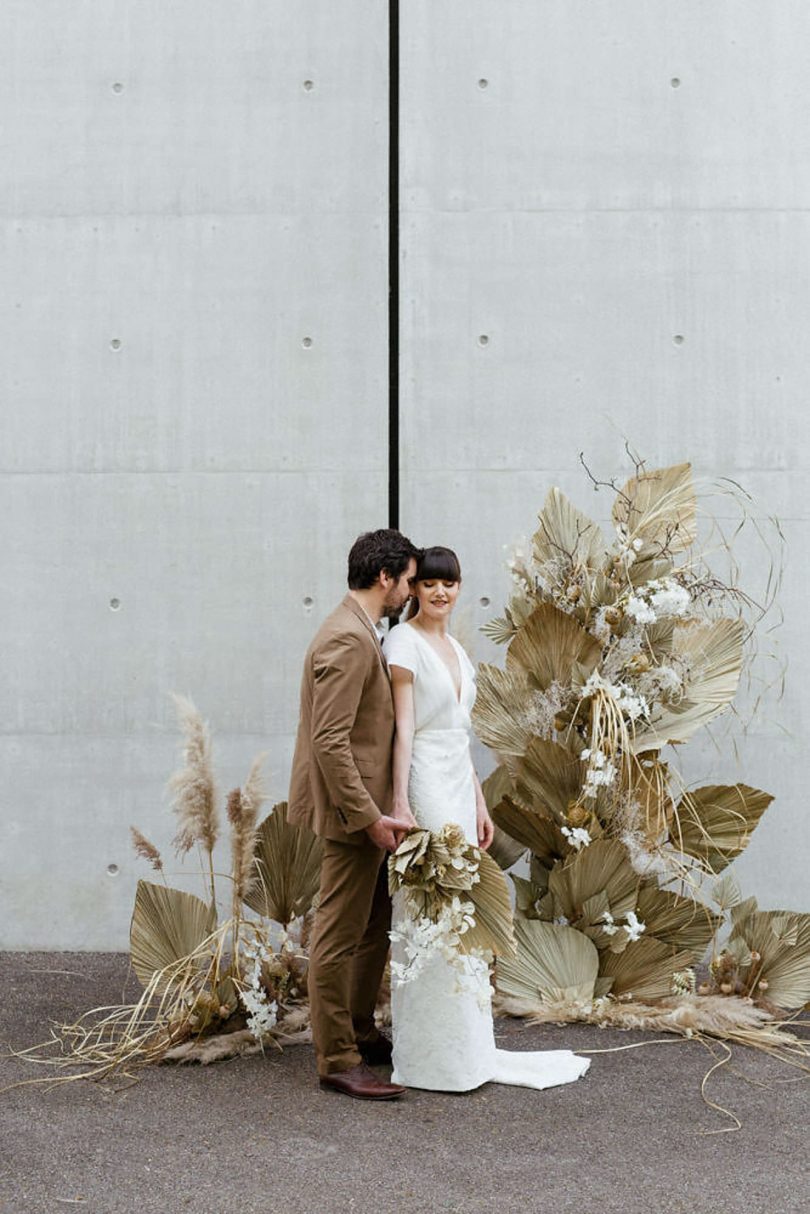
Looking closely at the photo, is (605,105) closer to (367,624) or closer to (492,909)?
(367,624)

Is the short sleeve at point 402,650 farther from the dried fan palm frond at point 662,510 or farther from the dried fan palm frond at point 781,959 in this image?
the dried fan palm frond at point 781,959

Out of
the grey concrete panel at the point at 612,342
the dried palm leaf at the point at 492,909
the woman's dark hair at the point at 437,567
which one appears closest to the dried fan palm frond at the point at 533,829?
the dried palm leaf at the point at 492,909

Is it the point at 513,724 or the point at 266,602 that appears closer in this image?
the point at 513,724

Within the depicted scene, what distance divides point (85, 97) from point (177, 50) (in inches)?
15.9

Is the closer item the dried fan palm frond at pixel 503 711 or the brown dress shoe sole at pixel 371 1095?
the brown dress shoe sole at pixel 371 1095

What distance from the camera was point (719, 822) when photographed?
3.82 metres

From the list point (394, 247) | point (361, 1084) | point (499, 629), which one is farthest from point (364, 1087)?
point (394, 247)

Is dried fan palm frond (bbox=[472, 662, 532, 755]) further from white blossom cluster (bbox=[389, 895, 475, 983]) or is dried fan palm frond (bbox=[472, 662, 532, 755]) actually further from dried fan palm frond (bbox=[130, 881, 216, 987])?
dried fan palm frond (bbox=[130, 881, 216, 987])

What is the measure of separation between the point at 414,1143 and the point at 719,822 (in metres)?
1.57

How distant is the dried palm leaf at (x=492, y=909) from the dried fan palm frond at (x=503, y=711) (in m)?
0.79

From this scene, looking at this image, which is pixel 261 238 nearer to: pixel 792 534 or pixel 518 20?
pixel 518 20

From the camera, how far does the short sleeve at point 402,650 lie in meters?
3.12

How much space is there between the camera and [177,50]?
472cm

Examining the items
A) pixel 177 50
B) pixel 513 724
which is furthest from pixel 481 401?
pixel 177 50
